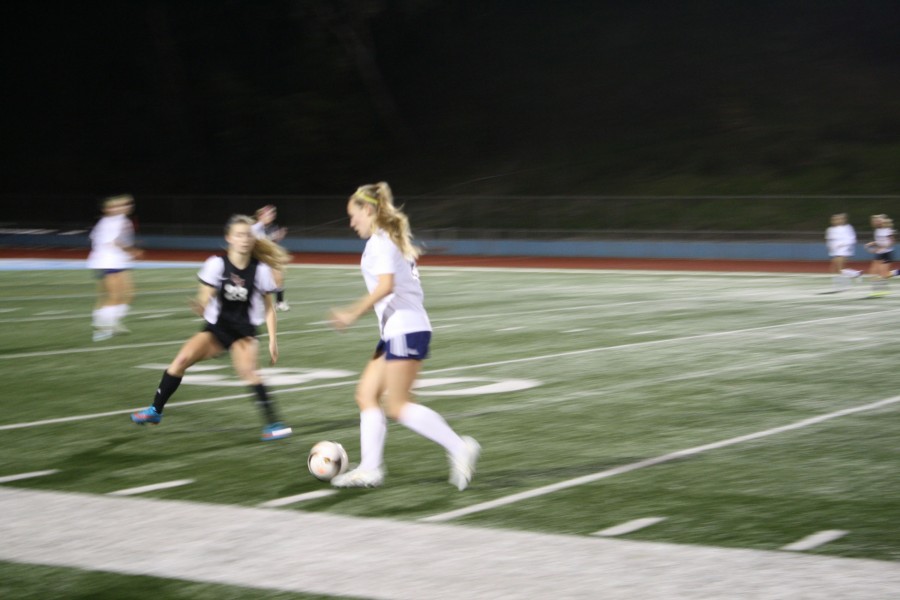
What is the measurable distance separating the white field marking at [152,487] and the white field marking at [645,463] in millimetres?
1785

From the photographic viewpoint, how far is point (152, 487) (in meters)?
7.39

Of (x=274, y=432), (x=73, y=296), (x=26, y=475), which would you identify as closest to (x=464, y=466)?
(x=274, y=432)

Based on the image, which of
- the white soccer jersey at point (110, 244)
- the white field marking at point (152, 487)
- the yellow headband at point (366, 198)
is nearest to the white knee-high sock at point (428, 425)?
the yellow headband at point (366, 198)

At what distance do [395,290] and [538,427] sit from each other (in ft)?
8.34

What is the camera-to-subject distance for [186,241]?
155ft

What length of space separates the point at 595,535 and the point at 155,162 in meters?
57.8

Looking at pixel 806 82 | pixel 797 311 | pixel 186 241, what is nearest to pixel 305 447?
pixel 797 311

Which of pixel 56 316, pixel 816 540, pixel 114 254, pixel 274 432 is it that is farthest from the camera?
pixel 56 316

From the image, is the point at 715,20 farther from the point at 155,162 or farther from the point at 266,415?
the point at 266,415

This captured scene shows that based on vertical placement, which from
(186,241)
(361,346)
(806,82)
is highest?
(806,82)

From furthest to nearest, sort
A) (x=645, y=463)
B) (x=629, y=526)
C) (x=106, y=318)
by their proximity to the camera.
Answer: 1. (x=106, y=318)
2. (x=645, y=463)
3. (x=629, y=526)

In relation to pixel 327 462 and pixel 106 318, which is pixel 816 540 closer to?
pixel 327 462

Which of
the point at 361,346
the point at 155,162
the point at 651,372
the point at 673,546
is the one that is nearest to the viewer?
the point at 673,546

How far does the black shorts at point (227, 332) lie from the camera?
913 centimetres
